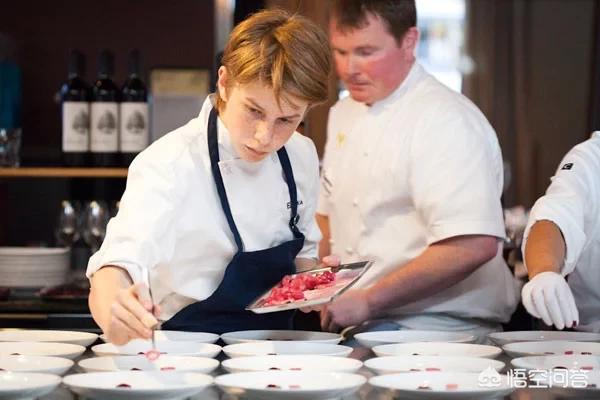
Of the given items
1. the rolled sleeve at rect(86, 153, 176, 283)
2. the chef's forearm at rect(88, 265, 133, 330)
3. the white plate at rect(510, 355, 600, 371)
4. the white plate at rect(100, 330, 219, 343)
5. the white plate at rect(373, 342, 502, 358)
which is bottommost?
the white plate at rect(100, 330, 219, 343)

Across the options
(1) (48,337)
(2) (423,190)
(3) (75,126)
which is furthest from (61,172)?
(1) (48,337)

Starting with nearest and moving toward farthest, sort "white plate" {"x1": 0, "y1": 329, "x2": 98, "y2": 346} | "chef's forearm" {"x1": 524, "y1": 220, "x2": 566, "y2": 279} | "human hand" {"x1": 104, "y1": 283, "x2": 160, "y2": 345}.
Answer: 1. "human hand" {"x1": 104, "y1": 283, "x2": 160, "y2": 345}
2. "white plate" {"x1": 0, "y1": 329, "x2": 98, "y2": 346}
3. "chef's forearm" {"x1": 524, "y1": 220, "x2": 566, "y2": 279}

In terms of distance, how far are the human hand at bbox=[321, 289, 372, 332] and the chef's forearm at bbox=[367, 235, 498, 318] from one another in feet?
0.06

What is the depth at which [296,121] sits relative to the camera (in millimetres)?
2289

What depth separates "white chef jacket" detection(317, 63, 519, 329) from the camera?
2953 mm

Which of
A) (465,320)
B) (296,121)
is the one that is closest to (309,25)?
(296,121)

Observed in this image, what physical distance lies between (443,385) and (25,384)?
2.08ft

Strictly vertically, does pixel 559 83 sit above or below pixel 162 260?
above

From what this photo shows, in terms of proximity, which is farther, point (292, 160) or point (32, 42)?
point (32, 42)

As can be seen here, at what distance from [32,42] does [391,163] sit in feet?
5.46

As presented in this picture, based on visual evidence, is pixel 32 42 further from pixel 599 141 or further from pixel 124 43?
pixel 599 141

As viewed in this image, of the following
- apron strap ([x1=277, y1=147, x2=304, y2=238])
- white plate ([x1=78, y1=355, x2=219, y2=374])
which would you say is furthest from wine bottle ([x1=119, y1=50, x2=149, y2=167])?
white plate ([x1=78, y1=355, x2=219, y2=374])

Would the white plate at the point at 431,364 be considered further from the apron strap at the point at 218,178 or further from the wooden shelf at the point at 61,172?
the wooden shelf at the point at 61,172

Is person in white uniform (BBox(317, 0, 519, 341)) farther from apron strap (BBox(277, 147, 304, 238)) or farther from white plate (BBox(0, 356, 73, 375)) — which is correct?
white plate (BBox(0, 356, 73, 375))
